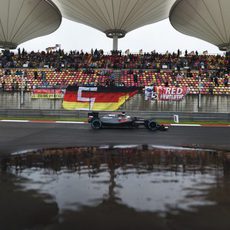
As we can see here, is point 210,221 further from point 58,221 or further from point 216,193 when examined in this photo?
point 58,221

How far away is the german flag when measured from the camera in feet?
95.7

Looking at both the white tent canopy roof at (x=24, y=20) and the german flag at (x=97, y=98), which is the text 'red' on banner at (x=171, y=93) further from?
the white tent canopy roof at (x=24, y=20)

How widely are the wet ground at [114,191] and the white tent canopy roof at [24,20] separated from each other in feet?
147

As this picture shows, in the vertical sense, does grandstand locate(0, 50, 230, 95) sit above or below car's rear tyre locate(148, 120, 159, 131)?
above

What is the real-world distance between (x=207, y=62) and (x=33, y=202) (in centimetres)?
3907

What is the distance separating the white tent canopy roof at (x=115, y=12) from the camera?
49.3 meters

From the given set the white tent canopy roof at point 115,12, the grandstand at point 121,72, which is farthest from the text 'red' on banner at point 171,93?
the white tent canopy roof at point 115,12

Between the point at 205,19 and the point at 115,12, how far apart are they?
13860 millimetres

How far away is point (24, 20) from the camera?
177ft

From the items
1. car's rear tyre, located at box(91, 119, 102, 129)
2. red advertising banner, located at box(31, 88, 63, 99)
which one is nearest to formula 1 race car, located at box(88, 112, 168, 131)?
car's rear tyre, located at box(91, 119, 102, 129)

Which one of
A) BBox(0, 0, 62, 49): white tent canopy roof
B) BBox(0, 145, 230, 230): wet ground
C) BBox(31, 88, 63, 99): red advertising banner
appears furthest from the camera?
BBox(0, 0, 62, 49): white tent canopy roof

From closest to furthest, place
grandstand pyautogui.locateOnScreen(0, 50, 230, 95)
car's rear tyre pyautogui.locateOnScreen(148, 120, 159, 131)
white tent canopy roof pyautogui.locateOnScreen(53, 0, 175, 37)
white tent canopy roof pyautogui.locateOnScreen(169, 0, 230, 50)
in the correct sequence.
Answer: car's rear tyre pyautogui.locateOnScreen(148, 120, 159, 131)
grandstand pyautogui.locateOnScreen(0, 50, 230, 95)
white tent canopy roof pyautogui.locateOnScreen(169, 0, 230, 50)
white tent canopy roof pyautogui.locateOnScreen(53, 0, 175, 37)

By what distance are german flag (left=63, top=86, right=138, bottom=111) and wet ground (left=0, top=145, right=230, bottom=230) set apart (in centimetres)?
1842

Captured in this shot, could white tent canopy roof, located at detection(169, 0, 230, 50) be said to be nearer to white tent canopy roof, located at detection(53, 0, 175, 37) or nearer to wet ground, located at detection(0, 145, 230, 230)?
white tent canopy roof, located at detection(53, 0, 175, 37)
